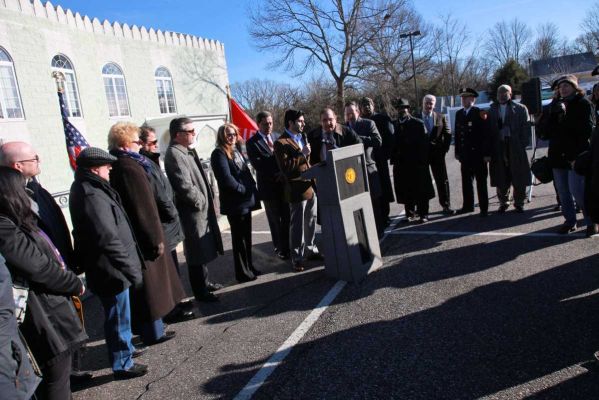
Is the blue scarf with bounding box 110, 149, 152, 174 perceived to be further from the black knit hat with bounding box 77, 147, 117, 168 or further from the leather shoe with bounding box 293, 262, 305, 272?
the leather shoe with bounding box 293, 262, 305, 272

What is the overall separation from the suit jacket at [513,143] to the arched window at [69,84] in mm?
17659

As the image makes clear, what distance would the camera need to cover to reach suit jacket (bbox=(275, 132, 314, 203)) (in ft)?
17.2

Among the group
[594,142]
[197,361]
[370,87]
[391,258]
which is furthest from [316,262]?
[370,87]

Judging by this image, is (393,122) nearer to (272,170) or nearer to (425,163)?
(425,163)

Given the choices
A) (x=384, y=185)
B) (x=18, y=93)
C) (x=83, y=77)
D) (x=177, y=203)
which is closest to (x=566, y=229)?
(x=384, y=185)

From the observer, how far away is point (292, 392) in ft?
9.39

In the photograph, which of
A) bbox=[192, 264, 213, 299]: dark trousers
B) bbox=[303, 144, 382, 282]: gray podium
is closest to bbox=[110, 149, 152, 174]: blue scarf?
bbox=[192, 264, 213, 299]: dark trousers

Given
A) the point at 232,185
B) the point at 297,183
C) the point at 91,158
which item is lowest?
the point at 297,183

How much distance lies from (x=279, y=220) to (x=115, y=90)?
18.3 m

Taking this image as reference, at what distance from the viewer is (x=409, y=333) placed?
136 inches

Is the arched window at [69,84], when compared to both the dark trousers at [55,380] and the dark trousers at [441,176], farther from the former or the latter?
the dark trousers at [55,380]

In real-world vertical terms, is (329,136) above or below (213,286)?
above

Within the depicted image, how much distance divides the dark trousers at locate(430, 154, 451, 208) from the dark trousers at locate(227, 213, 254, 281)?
370 cm

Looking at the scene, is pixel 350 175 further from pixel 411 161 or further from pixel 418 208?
pixel 418 208
